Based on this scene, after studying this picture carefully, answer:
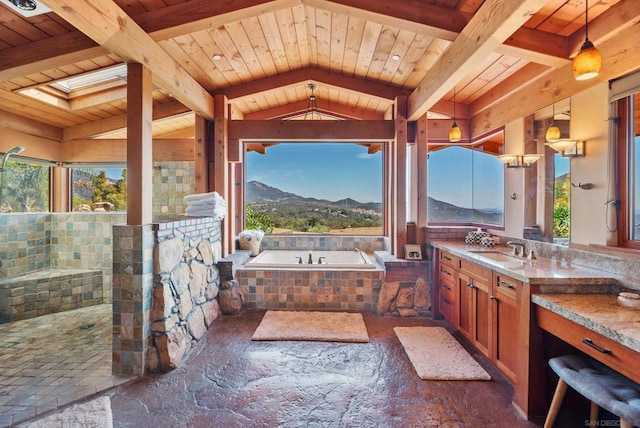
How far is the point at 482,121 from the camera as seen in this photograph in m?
3.61

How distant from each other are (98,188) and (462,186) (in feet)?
17.3

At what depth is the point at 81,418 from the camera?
1.75 meters

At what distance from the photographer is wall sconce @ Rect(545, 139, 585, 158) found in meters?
2.20

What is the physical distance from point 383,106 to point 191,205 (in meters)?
2.85

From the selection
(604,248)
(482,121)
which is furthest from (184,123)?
(604,248)

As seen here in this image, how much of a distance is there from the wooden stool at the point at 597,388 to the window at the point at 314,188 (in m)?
3.20

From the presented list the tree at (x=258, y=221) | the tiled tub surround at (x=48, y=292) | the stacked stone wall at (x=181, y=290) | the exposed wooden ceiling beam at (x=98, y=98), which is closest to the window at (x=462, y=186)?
the tree at (x=258, y=221)

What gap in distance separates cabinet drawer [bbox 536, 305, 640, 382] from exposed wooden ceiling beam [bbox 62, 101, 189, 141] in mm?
4121

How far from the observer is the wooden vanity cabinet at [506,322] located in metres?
1.99

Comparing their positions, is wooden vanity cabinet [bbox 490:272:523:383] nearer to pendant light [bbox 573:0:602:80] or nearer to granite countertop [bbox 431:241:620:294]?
granite countertop [bbox 431:241:620:294]

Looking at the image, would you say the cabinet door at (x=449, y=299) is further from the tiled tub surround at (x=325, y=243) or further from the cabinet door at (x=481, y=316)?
the tiled tub surround at (x=325, y=243)

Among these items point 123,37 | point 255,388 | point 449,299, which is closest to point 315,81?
point 123,37

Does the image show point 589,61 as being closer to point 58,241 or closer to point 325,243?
point 325,243

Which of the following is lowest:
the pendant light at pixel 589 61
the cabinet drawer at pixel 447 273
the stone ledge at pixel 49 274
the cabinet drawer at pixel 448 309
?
the cabinet drawer at pixel 448 309
